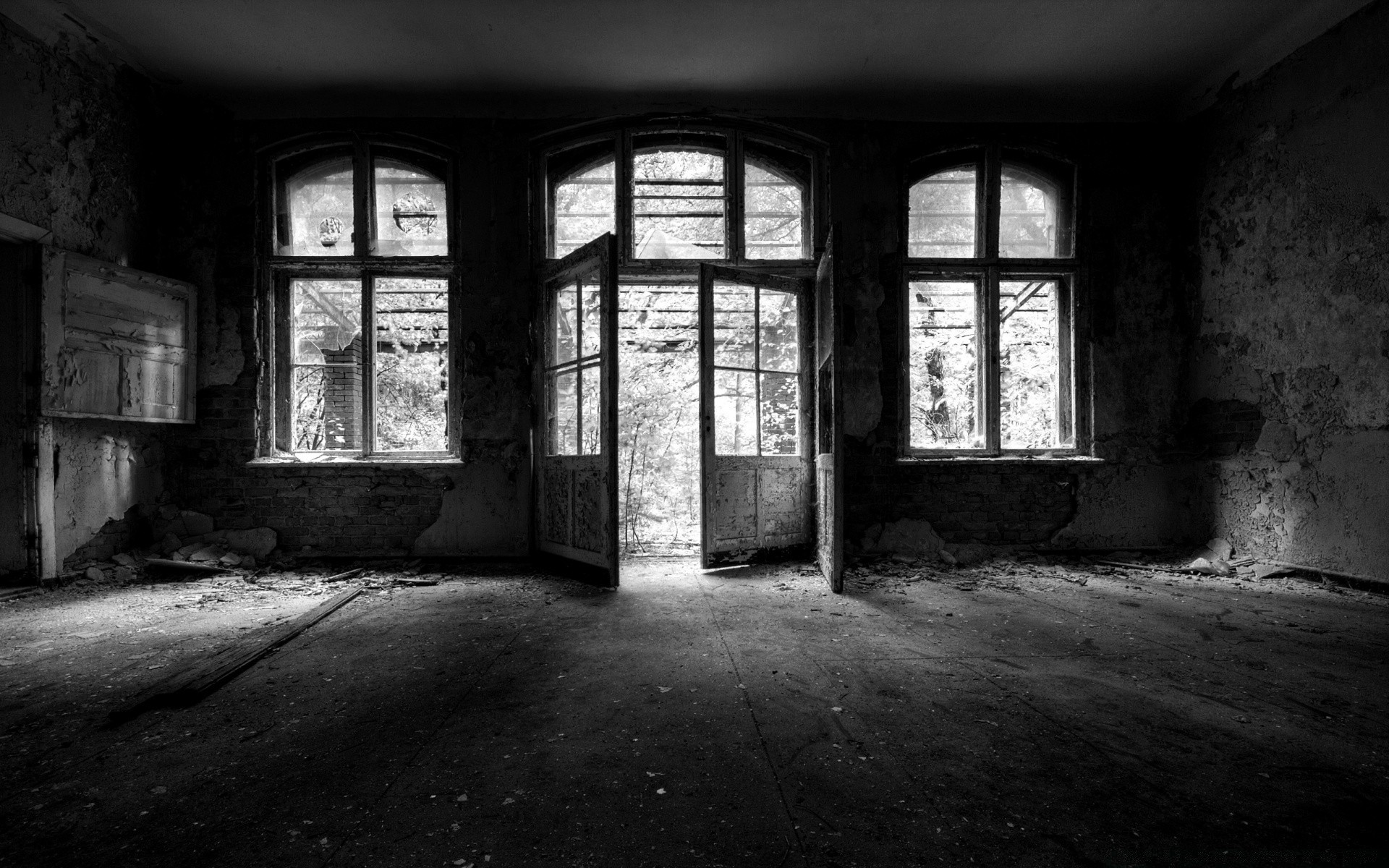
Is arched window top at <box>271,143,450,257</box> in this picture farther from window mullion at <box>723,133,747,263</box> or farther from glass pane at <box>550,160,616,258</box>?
window mullion at <box>723,133,747,263</box>

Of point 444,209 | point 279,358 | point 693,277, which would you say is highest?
point 444,209

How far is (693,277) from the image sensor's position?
5.02 metres

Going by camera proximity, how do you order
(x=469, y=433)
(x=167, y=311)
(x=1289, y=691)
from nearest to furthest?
(x=1289, y=691)
(x=167, y=311)
(x=469, y=433)

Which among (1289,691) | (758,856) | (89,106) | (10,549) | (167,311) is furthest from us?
(167,311)

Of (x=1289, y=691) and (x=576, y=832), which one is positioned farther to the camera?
(x=1289, y=691)

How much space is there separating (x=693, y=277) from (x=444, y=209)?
2035 millimetres

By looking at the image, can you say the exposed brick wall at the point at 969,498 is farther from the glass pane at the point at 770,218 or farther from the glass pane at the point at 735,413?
the glass pane at the point at 770,218

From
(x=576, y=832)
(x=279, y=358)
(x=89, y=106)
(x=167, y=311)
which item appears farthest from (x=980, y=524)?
(x=89, y=106)

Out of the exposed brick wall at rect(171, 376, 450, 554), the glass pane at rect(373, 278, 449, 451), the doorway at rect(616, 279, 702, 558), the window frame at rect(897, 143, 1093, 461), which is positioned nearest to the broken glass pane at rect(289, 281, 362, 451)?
the glass pane at rect(373, 278, 449, 451)

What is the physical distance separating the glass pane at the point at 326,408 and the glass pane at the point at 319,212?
0.94m

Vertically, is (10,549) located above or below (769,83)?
below

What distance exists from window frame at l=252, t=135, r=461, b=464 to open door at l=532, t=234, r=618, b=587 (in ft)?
2.47

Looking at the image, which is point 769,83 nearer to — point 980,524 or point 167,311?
point 980,524

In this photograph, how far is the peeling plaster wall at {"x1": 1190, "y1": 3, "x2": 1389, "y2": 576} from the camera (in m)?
3.74
